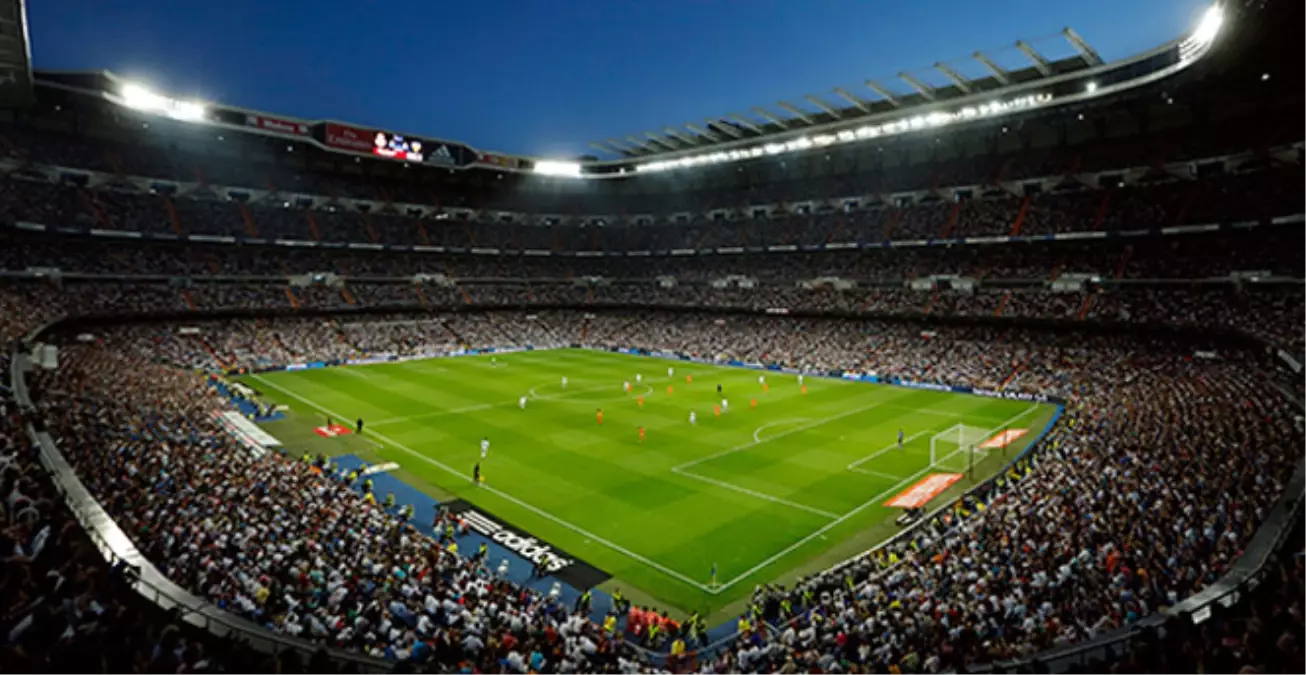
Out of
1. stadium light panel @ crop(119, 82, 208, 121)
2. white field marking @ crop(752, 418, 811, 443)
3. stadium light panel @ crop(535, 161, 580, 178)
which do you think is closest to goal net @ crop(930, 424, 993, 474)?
white field marking @ crop(752, 418, 811, 443)

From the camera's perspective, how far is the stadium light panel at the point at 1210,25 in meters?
27.9

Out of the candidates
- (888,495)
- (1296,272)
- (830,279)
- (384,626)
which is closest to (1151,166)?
(1296,272)

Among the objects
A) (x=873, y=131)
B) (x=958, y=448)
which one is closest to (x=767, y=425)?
(x=958, y=448)

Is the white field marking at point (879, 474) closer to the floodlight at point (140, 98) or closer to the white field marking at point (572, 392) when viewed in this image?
the white field marking at point (572, 392)

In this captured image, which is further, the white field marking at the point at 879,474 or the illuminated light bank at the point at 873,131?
the illuminated light bank at the point at 873,131

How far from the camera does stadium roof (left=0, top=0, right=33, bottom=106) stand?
62.0 feet

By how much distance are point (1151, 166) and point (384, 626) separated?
192ft

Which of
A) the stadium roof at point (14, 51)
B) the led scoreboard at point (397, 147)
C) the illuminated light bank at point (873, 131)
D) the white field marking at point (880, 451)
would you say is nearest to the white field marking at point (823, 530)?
the white field marking at point (880, 451)

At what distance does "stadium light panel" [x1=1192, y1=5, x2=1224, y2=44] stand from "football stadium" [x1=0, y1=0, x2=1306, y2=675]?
60 centimetres

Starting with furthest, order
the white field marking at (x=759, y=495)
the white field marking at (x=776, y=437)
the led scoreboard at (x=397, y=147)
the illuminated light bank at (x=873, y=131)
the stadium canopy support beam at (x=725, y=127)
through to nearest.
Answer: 1. the led scoreboard at (x=397, y=147)
2. the stadium canopy support beam at (x=725, y=127)
3. the illuminated light bank at (x=873, y=131)
4. the white field marking at (x=776, y=437)
5. the white field marking at (x=759, y=495)

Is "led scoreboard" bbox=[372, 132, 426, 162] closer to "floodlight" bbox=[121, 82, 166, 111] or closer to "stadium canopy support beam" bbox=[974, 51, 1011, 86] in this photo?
"floodlight" bbox=[121, 82, 166, 111]

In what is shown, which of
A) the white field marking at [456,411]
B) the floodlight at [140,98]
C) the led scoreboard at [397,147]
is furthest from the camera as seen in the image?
the led scoreboard at [397,147]

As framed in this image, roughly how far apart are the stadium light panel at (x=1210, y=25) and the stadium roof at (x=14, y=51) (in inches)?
1606

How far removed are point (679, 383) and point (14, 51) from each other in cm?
3775
